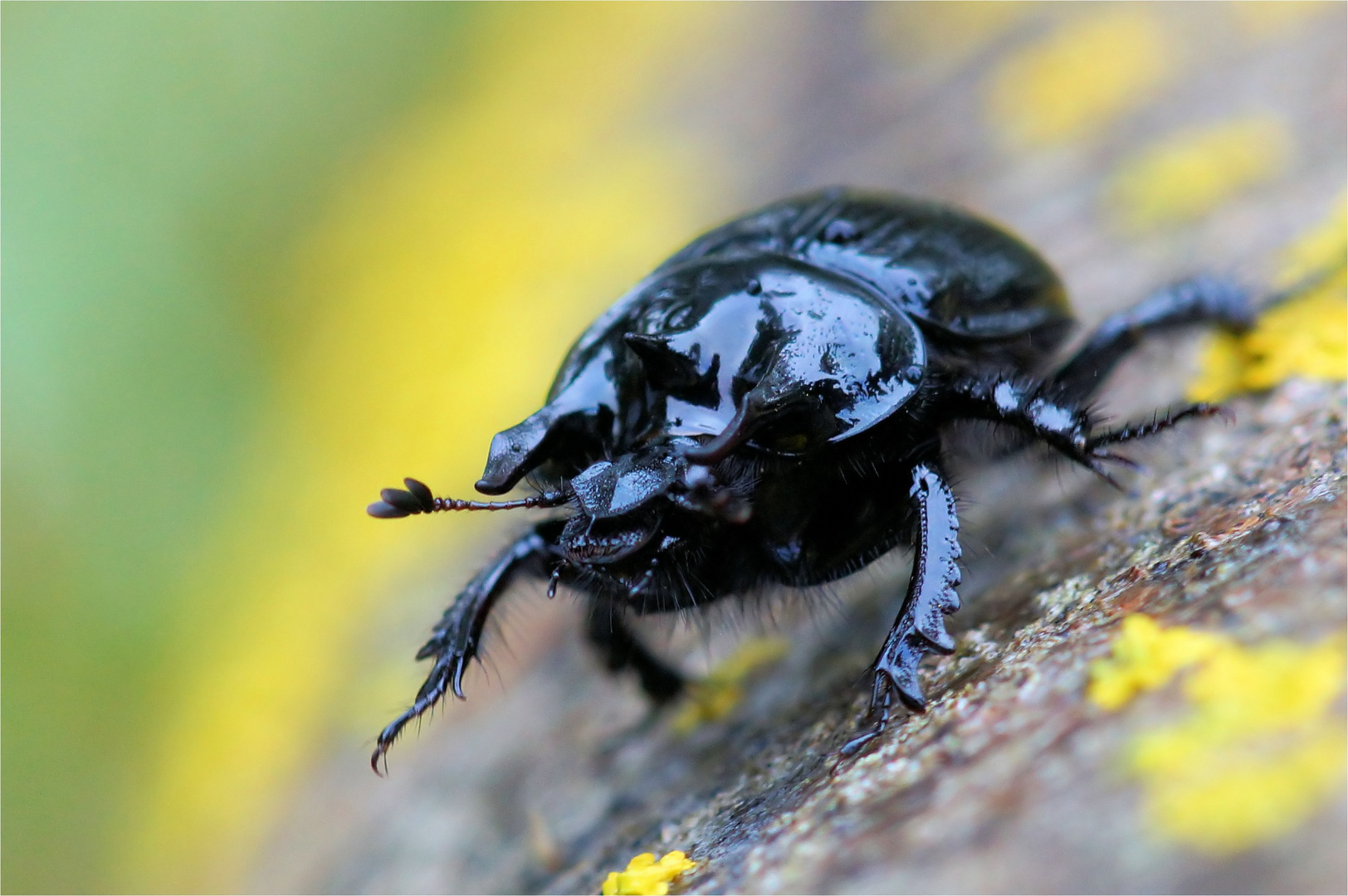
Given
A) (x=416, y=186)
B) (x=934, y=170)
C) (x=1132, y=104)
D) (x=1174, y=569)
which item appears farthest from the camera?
(x=416, y=186)

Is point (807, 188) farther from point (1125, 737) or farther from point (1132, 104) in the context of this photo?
point (1125, 737)

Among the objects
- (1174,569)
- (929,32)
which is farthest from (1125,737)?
(929,32)

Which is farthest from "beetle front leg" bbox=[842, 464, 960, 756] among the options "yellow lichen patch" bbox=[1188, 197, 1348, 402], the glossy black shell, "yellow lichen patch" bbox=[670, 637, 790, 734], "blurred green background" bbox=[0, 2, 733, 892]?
"blurred green background" bbox=[0, 2, 733, 892]

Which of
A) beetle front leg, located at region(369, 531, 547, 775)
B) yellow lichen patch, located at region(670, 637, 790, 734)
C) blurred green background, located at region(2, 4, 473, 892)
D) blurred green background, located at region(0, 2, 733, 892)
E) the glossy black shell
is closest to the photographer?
the glossy black shell

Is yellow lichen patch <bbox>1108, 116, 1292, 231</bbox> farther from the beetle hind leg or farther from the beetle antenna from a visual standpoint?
the beetle antenna

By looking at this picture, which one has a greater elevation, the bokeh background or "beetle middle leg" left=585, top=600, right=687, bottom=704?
the bokeh background

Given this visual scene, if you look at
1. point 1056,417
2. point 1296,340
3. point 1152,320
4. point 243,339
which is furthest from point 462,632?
point 243,339
